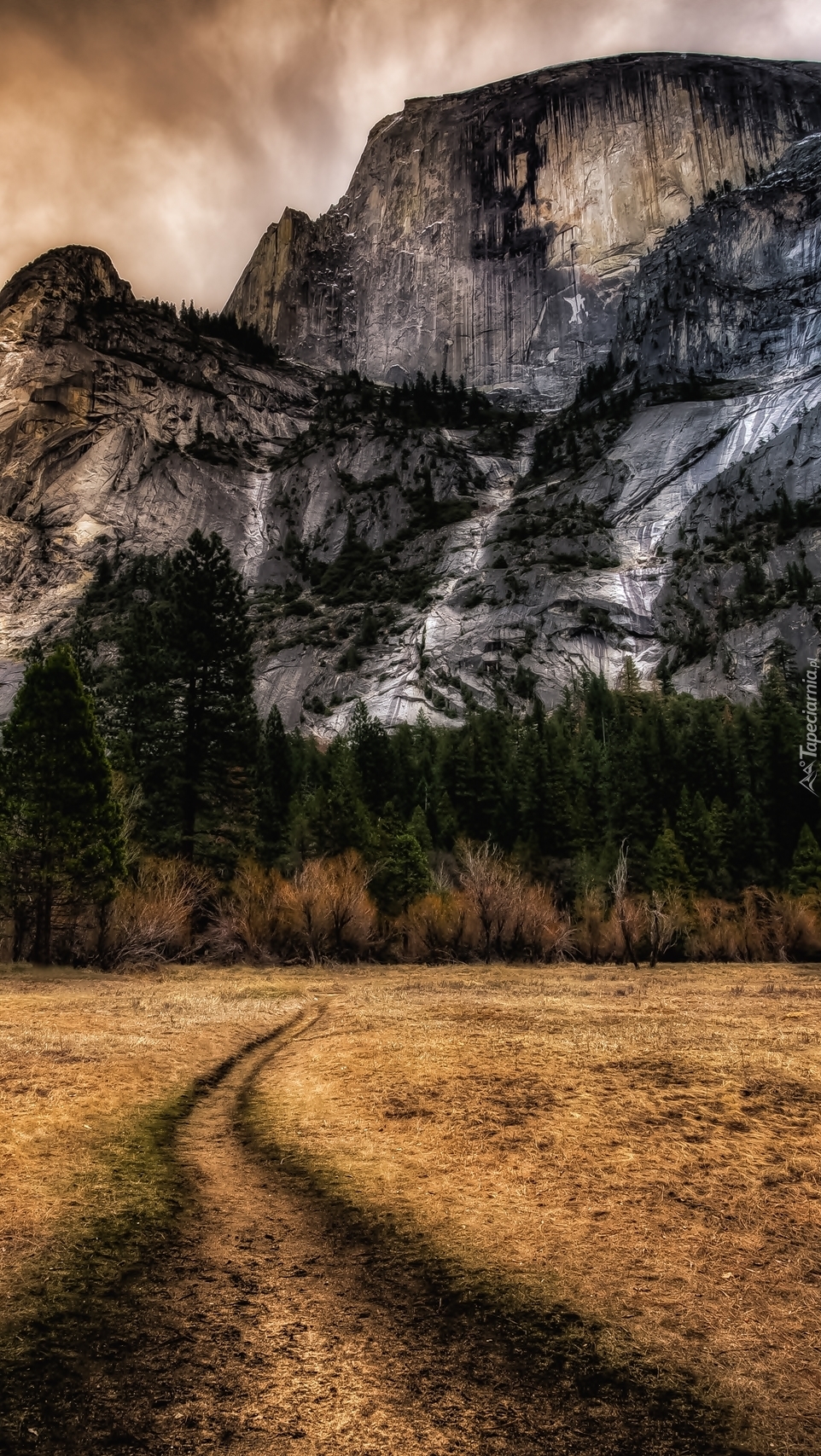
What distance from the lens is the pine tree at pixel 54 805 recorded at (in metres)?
23.0

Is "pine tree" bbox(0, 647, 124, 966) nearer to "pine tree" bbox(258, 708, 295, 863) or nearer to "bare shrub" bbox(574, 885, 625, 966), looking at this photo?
"bare shrub" bbox(574, 885, 625, 966)

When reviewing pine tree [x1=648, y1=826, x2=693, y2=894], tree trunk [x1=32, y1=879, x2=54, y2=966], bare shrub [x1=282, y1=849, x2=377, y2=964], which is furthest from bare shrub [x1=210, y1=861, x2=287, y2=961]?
pine tree [x1=648, y1=826, x2=693, y2=894]

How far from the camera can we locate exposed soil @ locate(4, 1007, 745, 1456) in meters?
3.94

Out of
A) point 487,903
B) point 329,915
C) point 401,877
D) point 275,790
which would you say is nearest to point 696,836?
point 401,877

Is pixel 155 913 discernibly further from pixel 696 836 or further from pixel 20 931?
pixel 696 836

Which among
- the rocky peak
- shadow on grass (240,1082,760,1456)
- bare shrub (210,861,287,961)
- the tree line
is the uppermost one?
the rocky peak

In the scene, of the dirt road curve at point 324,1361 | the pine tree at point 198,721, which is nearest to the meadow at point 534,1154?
the dirt road curve at point 324,1361

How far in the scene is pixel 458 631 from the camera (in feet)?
401

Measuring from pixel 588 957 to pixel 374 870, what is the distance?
10.0 meters

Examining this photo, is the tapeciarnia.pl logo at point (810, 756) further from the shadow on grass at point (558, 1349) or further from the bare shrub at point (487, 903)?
the shadow on grass at point (558, 1349)

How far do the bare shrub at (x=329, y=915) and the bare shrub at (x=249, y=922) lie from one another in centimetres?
65

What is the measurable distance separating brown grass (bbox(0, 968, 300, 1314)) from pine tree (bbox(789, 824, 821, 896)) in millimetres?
31671

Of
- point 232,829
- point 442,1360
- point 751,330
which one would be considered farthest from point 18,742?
point 751,330

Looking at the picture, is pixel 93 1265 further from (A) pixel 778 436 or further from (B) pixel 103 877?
(A) pixel 778 436
